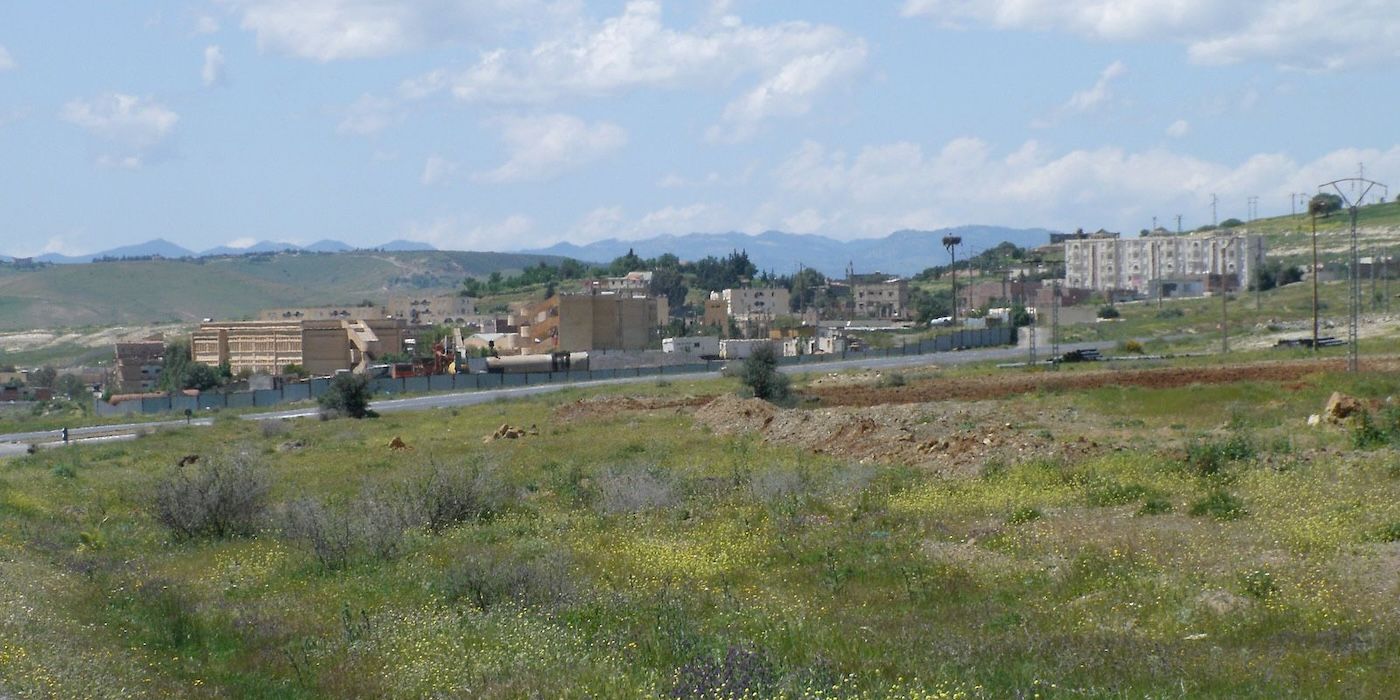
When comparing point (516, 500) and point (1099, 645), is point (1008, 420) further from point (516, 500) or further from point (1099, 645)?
point (1099, 645)

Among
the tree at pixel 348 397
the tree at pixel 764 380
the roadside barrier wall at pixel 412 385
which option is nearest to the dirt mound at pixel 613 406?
the tree at pixel 764 380

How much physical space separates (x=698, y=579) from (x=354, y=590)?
389cm

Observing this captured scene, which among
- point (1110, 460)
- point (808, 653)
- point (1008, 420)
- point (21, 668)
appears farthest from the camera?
point (1008, 420)

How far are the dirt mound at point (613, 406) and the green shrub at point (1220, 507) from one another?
2807 cm

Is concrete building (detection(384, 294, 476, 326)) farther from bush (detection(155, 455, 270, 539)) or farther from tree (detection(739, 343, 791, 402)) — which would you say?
bush (detection(155, 455, 270, 539))

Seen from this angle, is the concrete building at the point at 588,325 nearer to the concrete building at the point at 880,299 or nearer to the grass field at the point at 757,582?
the concrete building at the point at 880,299

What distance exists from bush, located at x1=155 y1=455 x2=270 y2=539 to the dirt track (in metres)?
24.7

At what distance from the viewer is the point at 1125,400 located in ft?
124

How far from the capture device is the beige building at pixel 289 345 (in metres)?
110

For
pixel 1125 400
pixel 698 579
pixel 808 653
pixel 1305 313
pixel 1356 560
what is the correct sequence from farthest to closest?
pixel 1305 313
pixel 1125 400
pixel 698 579
pixel 1356 560
pixel 808 653

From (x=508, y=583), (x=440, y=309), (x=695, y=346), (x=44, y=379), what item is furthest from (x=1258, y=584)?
(x=440, y=309)

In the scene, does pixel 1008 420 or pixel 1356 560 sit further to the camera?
pixel 1008 420

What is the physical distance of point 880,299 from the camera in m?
176

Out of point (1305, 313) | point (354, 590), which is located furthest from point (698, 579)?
point (1305, 313)
